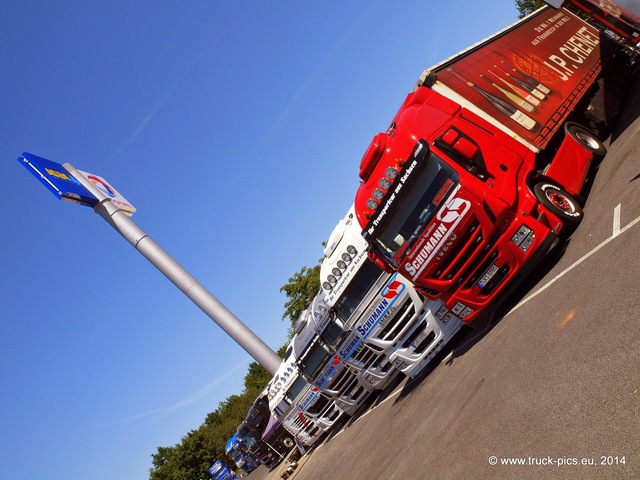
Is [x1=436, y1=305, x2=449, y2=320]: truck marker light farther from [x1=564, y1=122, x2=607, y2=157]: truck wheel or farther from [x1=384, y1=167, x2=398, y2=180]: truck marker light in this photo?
[x1=564, y1=122, x2=607, y2=157]: truck wheel

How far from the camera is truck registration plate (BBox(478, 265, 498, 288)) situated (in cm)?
1015

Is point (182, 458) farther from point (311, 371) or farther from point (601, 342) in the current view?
point (601, 342)

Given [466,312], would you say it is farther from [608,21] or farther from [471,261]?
[608,21]

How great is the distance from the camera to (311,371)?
16.6m

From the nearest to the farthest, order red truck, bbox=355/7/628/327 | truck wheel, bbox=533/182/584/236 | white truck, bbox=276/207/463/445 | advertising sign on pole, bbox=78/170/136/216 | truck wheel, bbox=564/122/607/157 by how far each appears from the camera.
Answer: red truck, bbox=355/7/628/327 < truck wheel, bbox=533/182/584/236 < truck wheel, bbox=564/122/607/157 < white truck, bbox=276/207/463/445 < advertising sign on pole, bbox=78/170/136/216

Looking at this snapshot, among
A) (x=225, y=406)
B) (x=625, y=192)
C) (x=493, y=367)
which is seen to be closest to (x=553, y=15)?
(x=625, y=192)

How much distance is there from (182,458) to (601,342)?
58.0 meters

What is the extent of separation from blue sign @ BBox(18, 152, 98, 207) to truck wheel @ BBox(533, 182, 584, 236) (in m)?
35.4

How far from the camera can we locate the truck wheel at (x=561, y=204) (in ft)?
33.4

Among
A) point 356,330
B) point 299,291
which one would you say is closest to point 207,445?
point 299,291

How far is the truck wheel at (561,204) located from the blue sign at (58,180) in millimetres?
35361

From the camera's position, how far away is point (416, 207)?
1047 cm

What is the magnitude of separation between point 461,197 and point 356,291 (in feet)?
14.7

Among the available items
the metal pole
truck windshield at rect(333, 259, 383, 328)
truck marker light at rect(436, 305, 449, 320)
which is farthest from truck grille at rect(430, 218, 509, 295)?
the metal pole
